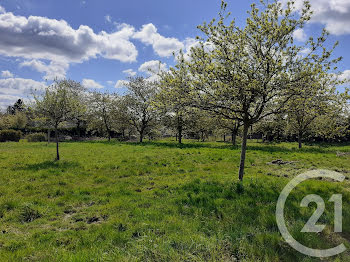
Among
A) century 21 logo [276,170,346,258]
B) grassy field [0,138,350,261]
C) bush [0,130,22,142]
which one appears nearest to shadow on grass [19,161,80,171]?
grassy field [0,138,350,261]

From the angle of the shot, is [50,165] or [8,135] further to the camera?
[8,135]

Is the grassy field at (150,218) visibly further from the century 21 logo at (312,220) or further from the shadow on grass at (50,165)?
the shadow on grass at (50,165)

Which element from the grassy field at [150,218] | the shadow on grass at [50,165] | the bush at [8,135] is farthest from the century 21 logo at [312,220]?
the bush at [8,135]

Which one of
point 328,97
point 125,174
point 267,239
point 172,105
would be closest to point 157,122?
point 125,174

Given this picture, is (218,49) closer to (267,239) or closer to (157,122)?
(267,239)

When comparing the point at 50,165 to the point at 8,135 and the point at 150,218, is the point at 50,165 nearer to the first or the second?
the point at 150,218

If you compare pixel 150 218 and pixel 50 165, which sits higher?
pixel 50 165

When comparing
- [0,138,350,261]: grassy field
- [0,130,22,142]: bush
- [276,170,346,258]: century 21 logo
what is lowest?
[0,138,350,261]: grassy field

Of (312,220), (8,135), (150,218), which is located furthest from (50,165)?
(8,135)

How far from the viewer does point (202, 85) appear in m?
9.26

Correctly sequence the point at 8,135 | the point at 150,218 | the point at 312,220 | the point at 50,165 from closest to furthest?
the point at 312,220 < the point at 150,218 < the point at 50,165 < the point at 8,135

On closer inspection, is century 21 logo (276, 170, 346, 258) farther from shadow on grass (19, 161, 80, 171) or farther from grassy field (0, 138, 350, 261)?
shadow on grass (19, 161, 80, 171)

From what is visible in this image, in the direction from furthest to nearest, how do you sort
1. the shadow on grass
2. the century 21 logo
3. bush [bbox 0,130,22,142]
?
bush [bbox 0,130,22,142] → the shadow on grass → the century 21 logo

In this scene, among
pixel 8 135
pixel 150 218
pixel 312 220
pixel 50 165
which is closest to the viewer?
pixel 312 220
